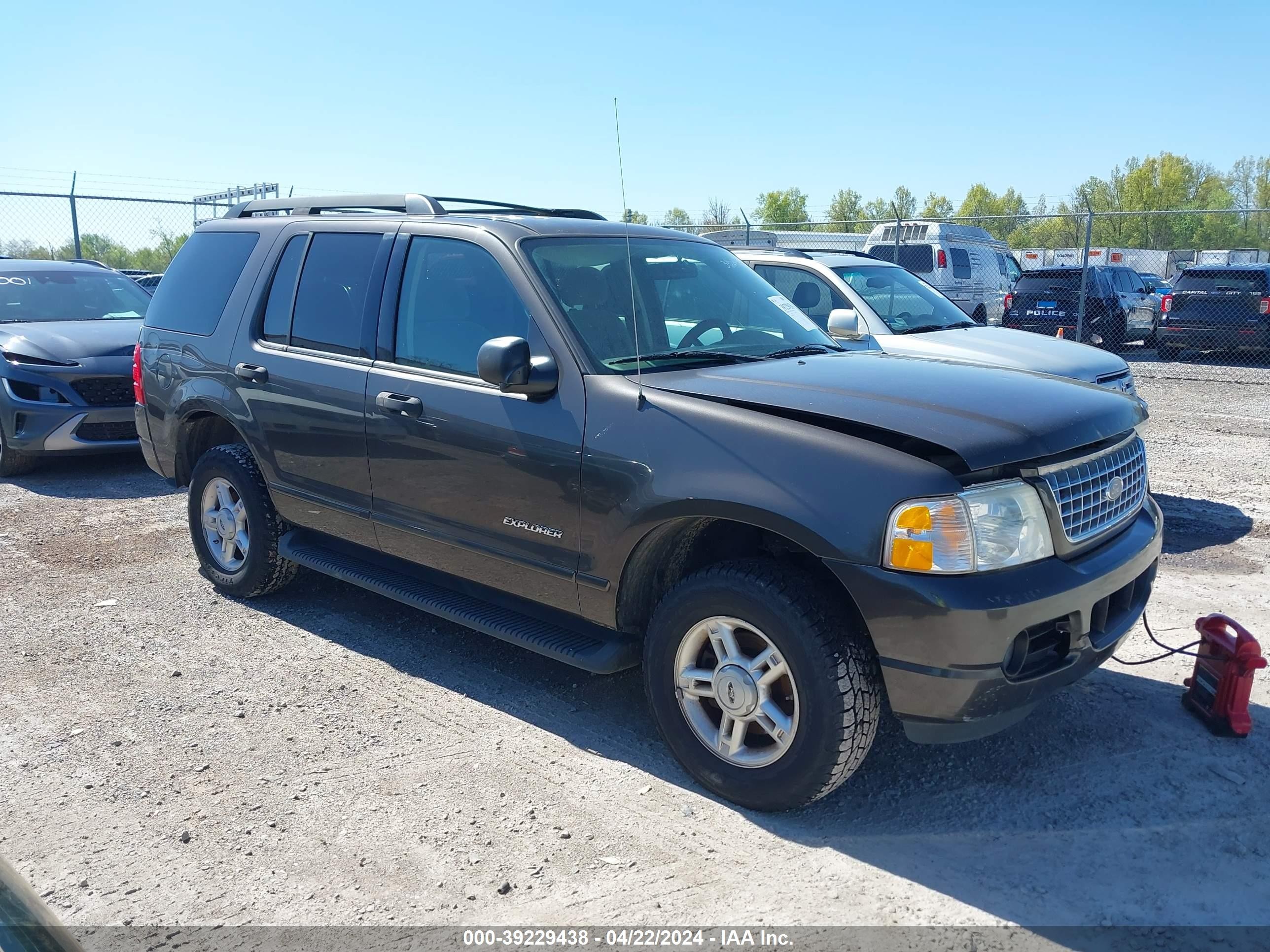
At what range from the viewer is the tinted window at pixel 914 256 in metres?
18.0

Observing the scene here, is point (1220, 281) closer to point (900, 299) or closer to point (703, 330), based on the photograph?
point (900, 299)

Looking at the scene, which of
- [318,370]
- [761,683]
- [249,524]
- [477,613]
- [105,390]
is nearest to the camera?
[761,683]

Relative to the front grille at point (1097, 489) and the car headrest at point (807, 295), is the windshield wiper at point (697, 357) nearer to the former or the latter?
the front grille at point (1097, 489)

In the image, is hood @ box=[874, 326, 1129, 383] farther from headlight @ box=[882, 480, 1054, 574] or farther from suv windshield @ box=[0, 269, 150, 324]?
suv windshield @ box=[0, 269, 150, 324]

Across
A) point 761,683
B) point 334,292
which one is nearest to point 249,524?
point 334,292

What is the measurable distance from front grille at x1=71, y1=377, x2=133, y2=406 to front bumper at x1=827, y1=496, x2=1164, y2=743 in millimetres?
7317

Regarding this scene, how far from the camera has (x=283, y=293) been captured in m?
4.95

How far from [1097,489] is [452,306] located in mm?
2583

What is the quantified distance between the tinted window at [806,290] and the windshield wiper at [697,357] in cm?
380

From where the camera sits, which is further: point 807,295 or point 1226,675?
point 807,295

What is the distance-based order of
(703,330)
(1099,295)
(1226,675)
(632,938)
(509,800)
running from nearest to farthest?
(632,938) → (509,800) → (1226,675) → (703,330) → (1099,295)

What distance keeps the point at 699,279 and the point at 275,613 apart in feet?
9.28

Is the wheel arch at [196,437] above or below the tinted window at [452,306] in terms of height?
below

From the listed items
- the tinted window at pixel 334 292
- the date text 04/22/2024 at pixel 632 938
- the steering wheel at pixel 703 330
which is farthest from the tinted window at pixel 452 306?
the date text 04/22/2024 at pixel 632 938
